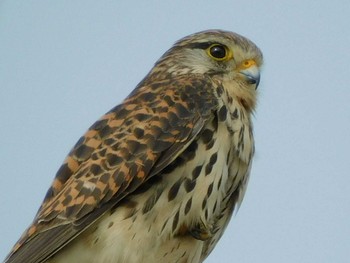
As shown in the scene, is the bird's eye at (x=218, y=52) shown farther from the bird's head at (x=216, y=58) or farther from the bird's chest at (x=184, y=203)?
the bird's chest at (x=184, y=203)

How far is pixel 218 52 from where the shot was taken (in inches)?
239

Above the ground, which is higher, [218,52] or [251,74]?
[218,52]

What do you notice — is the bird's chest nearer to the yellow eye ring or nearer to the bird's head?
the bird's head

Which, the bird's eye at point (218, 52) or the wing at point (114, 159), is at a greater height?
the bird's eye at point (218, 52)

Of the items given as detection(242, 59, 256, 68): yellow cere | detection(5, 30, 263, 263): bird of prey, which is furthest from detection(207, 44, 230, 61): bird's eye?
detection(5, 30, 263, 263): bird of prey

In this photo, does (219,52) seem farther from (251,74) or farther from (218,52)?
(251,74)

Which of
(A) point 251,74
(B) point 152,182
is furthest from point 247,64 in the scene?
(B) point 152,182

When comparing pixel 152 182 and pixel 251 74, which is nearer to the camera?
pixel 152 182

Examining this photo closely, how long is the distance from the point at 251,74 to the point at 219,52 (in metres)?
0.24

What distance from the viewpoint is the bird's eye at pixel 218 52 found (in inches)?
238

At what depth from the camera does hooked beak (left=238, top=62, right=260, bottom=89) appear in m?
5.95

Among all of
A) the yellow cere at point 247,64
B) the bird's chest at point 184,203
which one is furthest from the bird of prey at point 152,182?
the yellow cere at point 247,64

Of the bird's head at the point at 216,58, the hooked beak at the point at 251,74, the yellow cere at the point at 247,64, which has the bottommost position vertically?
the hooked beak at the point at 251,74

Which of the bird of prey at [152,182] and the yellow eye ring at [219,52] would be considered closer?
the bird of prey at [152,182]
